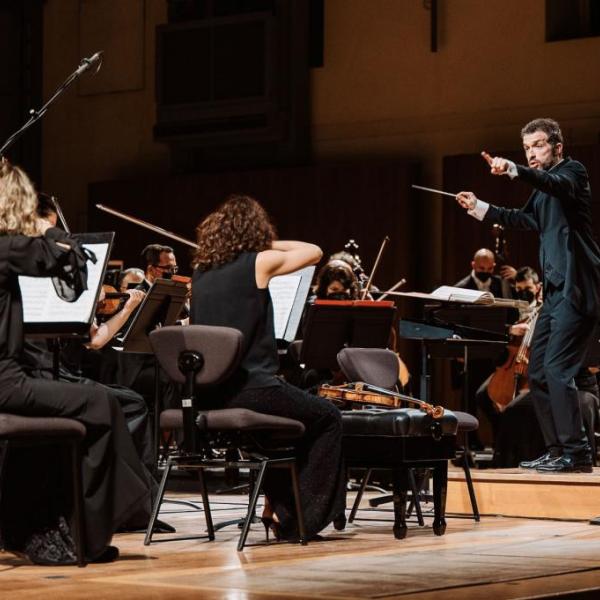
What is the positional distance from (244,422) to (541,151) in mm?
1851

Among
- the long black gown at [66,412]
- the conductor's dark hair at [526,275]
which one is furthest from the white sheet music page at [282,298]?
the conductor's dark hair at [526,275]

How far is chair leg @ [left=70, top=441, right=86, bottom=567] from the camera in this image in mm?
3730

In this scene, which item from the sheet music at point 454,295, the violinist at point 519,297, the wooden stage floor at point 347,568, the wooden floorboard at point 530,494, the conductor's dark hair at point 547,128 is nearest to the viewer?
the wooden stage floor at point 347,568

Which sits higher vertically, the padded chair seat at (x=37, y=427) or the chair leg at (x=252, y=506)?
the padded chair seat at (x=37, y=427)

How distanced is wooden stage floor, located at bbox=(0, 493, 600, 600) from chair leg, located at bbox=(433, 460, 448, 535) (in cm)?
5

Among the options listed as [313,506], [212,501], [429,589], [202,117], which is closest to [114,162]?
[202,117]

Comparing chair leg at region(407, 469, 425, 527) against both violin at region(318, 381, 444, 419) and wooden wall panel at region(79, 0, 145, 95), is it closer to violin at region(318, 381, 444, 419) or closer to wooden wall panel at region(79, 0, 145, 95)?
violin at region(318, 381, 444, 419)

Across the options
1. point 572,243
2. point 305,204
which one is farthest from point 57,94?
point 305,204

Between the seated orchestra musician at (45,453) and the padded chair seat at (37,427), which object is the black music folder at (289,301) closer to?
the seated orchestra musician at (45,453)

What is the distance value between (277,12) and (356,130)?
3.89ft

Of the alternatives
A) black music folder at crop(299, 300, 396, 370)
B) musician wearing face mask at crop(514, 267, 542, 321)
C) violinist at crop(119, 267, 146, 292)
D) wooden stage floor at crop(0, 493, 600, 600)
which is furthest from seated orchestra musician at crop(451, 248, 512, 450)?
wooden stage floor at crop(0, 493, 600, 600)

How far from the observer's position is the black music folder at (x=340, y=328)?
239 inches

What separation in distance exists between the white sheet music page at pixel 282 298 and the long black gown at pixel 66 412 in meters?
1.40

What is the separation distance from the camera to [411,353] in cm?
1052
